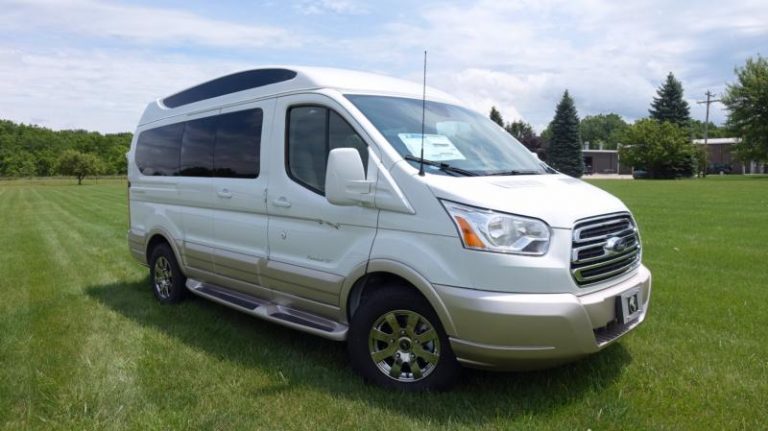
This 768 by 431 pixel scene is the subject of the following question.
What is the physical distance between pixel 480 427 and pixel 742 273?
18.3 feet

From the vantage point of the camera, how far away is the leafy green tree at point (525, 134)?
70531 mm

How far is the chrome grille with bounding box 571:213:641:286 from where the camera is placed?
344 cm

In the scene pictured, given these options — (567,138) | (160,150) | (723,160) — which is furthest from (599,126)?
(160,150)

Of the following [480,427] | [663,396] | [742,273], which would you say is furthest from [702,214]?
[480,427]

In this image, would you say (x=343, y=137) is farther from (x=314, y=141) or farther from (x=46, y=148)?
(x=46, y=148)

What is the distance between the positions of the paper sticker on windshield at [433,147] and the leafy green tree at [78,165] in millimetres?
79788

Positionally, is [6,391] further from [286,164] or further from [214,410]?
[286,164]

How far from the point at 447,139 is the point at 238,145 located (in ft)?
6.46

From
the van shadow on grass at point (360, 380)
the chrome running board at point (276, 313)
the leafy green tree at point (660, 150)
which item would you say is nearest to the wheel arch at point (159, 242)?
the chrome running board at point (276, 313)

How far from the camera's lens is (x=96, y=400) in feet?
12.3

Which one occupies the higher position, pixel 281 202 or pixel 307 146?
pixel 307 146

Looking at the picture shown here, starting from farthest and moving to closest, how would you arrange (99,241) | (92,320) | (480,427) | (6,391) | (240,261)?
(99,241) → (92,320) → (240,261) → (6,391) → (480,427)

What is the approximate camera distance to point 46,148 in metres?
106

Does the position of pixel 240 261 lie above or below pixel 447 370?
above
